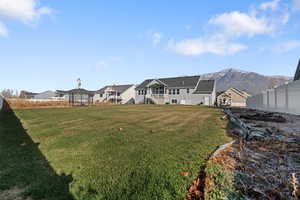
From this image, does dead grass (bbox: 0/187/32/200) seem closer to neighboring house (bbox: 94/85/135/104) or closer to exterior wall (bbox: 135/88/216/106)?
exterior wall (bbox: 135/88/216/106)

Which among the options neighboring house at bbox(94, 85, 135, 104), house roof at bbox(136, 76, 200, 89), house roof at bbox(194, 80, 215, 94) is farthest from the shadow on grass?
neighboring house at bbox(94, 85, 135, 104)

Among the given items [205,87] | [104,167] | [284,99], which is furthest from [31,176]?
[205,87]

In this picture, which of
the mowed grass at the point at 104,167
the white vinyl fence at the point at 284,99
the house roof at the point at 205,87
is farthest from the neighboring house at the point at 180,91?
the mowed grass at the point at 104,167

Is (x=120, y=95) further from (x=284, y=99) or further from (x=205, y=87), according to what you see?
(x=284, y=99)

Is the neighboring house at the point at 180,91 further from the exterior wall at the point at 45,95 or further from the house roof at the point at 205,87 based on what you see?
the exterior wall at the point at 45,95

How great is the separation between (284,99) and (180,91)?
22.4 metres

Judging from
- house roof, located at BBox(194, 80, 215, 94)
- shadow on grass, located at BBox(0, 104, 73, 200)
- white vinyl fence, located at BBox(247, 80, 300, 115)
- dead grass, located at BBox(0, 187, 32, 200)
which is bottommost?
dead grass, located at BBox(0, 187, 32, 200)

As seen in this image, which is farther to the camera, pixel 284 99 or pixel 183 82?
pixel 183 82

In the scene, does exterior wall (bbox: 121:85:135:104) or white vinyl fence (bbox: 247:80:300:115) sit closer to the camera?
white vinyl fence (bbox: 247:80:300:115)

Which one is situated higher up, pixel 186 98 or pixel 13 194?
pixel 186 98

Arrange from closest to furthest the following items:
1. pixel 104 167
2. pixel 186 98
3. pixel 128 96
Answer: pixel 104 167
pixel 186 98
pixel 128 96

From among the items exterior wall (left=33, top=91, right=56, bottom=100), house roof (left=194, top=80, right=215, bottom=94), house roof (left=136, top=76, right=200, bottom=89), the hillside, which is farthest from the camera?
the hillside

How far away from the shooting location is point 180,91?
3372 centimetres

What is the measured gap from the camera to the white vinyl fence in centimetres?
1000
